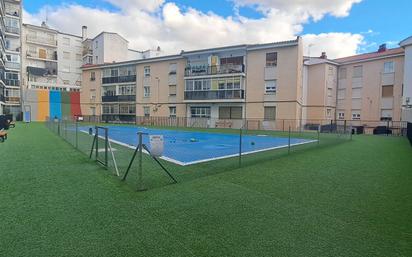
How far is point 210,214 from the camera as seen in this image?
14.5 feet

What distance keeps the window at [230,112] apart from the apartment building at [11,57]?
110 feet

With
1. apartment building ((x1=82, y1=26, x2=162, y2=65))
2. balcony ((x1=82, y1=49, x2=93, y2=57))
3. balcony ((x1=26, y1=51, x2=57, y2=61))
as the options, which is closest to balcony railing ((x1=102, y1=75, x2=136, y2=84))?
apartment building ((x1=82, y1=26, x2=162, y2=65))

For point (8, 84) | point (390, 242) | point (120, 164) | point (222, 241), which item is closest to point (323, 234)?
point (390, 242)

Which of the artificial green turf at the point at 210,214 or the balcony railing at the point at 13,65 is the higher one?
the balcony railing at the point at 13,65

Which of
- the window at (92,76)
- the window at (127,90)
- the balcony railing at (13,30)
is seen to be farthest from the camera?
the window at (92,76)

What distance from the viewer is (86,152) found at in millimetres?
10836

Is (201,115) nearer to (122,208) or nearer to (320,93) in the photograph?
(320,93)

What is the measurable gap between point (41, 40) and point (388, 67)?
2305 inches

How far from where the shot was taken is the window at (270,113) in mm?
31297

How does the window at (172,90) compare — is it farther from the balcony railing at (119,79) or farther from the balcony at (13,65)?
the balcony at (13,65)

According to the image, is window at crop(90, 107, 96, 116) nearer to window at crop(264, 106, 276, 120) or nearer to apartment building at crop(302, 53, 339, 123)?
window at crop(264, 106, 276, 120)

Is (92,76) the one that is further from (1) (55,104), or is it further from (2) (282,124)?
(2) (282,124)

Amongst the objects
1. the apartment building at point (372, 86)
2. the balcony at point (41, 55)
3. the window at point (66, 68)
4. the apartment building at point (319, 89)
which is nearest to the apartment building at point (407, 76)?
the apartment building at point (372, 86)

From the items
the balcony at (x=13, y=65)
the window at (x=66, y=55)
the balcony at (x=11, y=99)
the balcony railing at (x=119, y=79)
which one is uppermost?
the window at (x=66, y=55)
